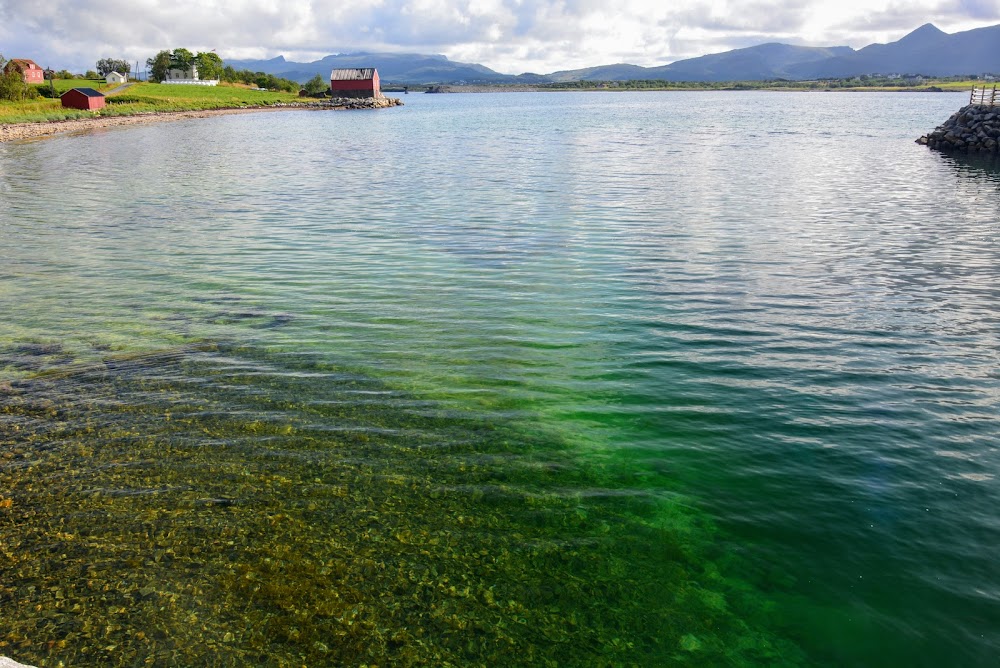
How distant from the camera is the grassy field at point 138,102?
9219 cm

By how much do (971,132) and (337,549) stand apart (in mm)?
73834

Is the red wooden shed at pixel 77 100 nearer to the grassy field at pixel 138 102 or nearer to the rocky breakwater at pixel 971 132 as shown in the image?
the grassy field at pixel 138 102

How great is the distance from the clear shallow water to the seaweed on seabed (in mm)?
44

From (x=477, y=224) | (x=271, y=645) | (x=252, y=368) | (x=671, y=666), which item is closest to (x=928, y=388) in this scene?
(x=671, y=666)

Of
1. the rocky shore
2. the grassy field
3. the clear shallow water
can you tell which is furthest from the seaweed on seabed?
the grassy field

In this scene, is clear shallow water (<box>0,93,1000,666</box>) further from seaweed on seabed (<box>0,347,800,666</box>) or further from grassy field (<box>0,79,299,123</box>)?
grassy field (<box>0,79,299,123</box>)

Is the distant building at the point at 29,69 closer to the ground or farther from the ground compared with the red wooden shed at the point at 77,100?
farther from the ground

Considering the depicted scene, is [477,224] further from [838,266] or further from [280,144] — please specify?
[280,144]

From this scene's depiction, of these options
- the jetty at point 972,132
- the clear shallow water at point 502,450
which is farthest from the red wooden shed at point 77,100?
the jetty at point 972,132

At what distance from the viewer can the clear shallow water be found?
7.63m

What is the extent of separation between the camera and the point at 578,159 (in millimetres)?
59375

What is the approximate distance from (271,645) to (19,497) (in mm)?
5268

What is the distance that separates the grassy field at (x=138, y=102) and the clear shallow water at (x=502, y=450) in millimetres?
83080

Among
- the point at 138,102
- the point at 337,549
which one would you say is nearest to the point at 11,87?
the point at 138,102
